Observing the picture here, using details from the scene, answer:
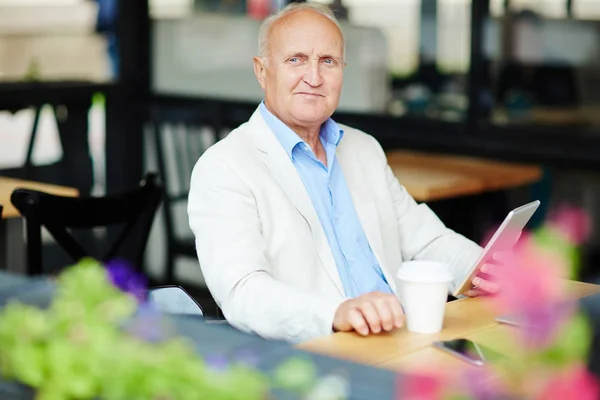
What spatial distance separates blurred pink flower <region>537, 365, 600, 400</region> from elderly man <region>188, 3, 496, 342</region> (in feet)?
4.44

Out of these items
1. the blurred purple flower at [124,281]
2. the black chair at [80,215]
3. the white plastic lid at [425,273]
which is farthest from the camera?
the black chair at [80,215]

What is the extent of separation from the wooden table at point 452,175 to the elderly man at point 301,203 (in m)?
1.15

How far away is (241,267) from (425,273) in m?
0.46

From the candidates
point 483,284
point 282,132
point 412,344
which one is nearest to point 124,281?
point 412,344

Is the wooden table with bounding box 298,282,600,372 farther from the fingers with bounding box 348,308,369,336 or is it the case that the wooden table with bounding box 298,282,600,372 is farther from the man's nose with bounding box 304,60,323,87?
the man's nose with bounding box 304,60,323,87

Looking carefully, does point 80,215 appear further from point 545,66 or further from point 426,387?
point 426,387

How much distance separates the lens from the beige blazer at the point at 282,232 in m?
2.04

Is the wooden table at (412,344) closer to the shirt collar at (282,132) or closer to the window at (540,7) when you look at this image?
the shirt collar at (282,132)

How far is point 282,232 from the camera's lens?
2.32m

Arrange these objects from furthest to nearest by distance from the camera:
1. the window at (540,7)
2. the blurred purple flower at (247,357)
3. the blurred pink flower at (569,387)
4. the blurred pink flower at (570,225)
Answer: the window at (540,7), the blurred purple flower at (247,357), the blurred pink flower at (570,225), the blurred pink flower at (569,387)

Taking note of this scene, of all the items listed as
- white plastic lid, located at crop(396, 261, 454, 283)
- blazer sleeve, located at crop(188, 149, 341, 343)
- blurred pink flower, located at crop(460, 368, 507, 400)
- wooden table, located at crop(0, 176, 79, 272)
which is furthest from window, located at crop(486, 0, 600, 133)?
blurred pink flower, located at crop(460, 368, 507, 400)

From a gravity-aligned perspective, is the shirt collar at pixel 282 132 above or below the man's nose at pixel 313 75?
below

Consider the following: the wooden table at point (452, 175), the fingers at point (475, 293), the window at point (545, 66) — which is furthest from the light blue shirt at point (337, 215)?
the window at point (545, 66)

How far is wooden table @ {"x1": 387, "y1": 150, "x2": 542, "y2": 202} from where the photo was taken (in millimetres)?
3822
